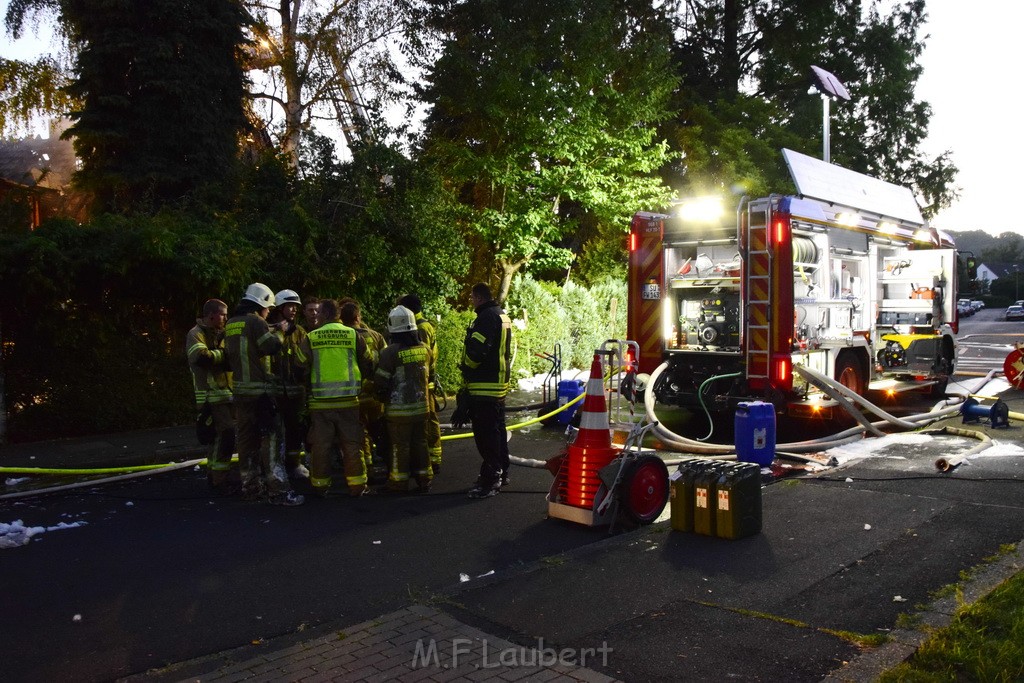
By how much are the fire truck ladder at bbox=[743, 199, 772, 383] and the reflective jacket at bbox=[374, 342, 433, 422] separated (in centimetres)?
446

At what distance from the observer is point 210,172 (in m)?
18.6

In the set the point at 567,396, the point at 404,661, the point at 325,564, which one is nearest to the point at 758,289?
the point at 567,396

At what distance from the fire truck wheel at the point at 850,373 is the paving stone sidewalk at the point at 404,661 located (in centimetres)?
835

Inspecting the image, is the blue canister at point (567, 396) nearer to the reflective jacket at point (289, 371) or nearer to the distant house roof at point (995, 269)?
the reflective jacket at point (289, 371)

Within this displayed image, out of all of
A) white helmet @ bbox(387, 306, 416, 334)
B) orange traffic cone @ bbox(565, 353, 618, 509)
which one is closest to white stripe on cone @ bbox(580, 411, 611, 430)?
orange traffic cone @ bbox(565, 353, 618, 509)

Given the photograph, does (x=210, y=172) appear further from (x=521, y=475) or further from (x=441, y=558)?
(x=441, y=558)

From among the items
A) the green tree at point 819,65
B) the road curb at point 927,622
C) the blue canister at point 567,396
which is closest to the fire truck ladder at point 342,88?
the green tree at point 819,65

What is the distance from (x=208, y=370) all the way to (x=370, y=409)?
1602 mm

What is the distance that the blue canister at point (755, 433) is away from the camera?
26.6 ft

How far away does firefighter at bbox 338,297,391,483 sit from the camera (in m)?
7.90

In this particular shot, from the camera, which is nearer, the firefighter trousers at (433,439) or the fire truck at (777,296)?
the firefighter trousers at (433,439)

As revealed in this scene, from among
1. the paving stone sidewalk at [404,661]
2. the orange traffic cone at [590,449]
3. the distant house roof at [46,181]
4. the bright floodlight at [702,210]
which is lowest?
the paving stone sidewalk at [404,661]

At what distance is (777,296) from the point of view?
9688 mm

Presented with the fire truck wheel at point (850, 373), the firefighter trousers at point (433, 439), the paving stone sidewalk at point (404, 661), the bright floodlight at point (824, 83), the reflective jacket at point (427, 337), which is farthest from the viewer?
the bright floodlight at point (824, 83)
